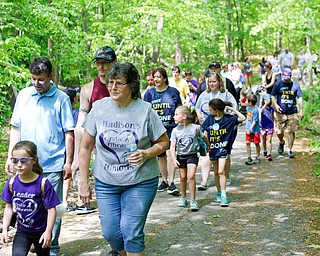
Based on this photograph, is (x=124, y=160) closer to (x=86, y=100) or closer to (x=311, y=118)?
(x=86, y=100)

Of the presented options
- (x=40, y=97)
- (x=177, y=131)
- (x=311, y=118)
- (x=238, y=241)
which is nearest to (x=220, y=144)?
(x=177, y=131)

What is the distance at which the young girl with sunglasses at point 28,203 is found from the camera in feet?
15.9

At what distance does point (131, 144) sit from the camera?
4.61 metres

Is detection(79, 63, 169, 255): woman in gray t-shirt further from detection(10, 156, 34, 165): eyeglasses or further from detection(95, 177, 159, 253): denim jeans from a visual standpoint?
detection(10, 156, 34, 165): eyeglasses

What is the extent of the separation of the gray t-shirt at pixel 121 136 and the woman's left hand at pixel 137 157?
6 centimetres

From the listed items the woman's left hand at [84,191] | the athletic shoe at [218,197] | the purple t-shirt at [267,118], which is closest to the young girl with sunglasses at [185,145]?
the athletic shoe at [218,197]

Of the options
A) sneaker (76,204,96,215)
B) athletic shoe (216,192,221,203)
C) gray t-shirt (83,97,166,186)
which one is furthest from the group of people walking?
athletic shoe (216,192,221,203)

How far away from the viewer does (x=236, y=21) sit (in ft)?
129

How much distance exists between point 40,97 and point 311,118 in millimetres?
14452

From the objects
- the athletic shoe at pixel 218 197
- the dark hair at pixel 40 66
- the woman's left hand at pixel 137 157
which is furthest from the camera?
the athletic shoe at pixel 218 197

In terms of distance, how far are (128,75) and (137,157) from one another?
72 centimetres

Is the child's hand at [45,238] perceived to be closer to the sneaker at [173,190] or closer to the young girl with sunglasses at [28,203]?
the young girl with sunglasses at [28,203]

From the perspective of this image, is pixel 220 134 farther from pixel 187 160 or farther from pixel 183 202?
pixel 183 202

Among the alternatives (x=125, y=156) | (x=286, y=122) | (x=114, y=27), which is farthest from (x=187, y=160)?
(x=114, y=27)
